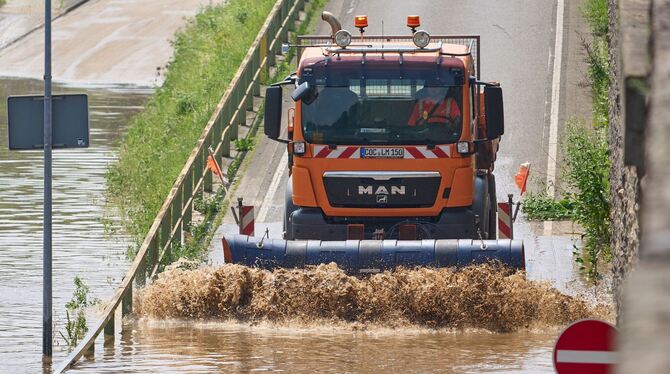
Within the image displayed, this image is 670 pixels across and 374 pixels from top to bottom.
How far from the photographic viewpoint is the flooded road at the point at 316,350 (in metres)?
13.6

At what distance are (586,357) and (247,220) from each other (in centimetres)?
1154

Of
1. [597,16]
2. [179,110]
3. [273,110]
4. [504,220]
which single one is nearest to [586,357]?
[273,110]

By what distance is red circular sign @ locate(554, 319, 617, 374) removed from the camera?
6785 mm

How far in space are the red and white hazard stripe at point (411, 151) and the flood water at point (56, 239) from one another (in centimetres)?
372

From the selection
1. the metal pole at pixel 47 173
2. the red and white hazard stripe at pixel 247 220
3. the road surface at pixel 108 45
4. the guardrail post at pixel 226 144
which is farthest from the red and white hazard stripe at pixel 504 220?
the road surface at pixel 108 45

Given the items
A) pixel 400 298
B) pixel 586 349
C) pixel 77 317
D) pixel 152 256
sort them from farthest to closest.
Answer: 1. pixel 152 256
2. pixel 77 317
3. pixel 400 298
4. pixel 586 349

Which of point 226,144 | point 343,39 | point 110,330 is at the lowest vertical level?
point 110,330

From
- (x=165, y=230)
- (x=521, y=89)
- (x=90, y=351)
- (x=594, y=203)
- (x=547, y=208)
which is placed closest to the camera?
(x=90, y=351)

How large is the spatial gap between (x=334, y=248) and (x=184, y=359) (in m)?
2.32

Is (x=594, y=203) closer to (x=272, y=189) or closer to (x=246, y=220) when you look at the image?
(x=246, y=220)

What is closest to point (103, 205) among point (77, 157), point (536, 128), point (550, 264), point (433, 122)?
point (77, 157)

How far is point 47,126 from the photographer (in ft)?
46.6

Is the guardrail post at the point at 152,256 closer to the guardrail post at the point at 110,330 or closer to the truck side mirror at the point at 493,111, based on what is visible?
the guardrail post at the point at 110,330

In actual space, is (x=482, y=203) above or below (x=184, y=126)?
below
